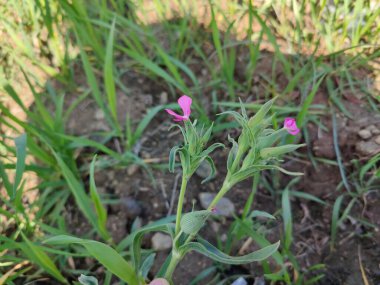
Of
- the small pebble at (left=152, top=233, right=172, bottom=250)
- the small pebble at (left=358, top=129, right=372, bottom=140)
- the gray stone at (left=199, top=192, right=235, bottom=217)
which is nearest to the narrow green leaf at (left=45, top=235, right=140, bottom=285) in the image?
the small pebble at (left=152, top=233, right=172, bottom=250)

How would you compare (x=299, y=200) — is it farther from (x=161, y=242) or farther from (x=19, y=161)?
(x=19, y=161)

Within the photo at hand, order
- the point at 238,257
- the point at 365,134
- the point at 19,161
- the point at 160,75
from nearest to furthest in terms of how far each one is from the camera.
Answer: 1. the point at 238,257
2. the point at 19,161
3. the point at 365,134
4. the point at 160,75

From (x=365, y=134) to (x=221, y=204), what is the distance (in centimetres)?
55

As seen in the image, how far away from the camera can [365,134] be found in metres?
1.44

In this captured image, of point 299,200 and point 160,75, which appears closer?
point 299,200

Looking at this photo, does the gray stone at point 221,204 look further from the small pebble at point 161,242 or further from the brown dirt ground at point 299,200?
the small pebble at point 161,242

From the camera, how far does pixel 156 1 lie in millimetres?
1728

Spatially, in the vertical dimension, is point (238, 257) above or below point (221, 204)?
above

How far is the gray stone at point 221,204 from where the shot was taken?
138 centimetres

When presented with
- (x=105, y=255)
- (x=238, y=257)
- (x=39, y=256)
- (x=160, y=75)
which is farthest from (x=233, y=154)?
(x=160, y=75)

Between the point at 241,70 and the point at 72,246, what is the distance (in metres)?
0.93

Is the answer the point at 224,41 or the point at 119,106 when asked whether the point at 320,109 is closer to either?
the point at 224,41

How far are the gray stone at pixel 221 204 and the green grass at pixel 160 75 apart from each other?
8cm

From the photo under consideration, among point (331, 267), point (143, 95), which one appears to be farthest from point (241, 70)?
point (331, 267)
